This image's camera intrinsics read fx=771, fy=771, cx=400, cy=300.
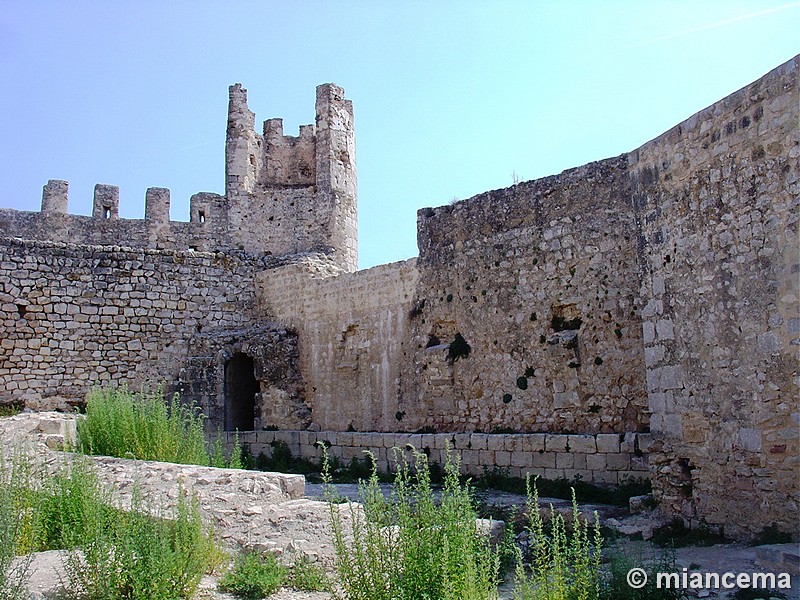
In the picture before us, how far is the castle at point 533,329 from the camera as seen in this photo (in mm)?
7184

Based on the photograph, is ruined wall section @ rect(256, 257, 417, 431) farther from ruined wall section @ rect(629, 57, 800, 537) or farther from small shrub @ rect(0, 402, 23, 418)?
ruined wall section @ rect(629, 57, 800, 537)

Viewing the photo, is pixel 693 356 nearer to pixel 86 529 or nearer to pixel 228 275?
pixel 86 529

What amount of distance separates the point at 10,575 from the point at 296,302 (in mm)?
11089

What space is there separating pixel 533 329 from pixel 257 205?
17459mm

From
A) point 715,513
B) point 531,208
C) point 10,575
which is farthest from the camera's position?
point 531,208

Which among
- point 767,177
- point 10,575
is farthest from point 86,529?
point 767,177

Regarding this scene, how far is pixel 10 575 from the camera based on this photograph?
5.11 metres

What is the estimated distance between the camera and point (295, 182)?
2786 centimetres

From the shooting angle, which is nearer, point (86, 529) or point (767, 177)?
point (86, 529)

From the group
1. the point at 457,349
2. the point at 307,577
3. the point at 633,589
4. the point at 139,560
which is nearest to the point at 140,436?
the point at 307,577

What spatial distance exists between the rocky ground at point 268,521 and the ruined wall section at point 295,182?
16906 mm

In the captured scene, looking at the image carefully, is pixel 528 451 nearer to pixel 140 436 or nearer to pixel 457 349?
pixel 457 349

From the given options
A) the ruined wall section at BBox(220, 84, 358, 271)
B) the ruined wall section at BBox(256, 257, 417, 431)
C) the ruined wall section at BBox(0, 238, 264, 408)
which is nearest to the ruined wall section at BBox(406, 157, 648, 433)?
the ruined wall section at BBox(256, 257, 417, 431)

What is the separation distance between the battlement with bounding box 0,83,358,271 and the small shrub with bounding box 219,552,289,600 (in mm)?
18971
